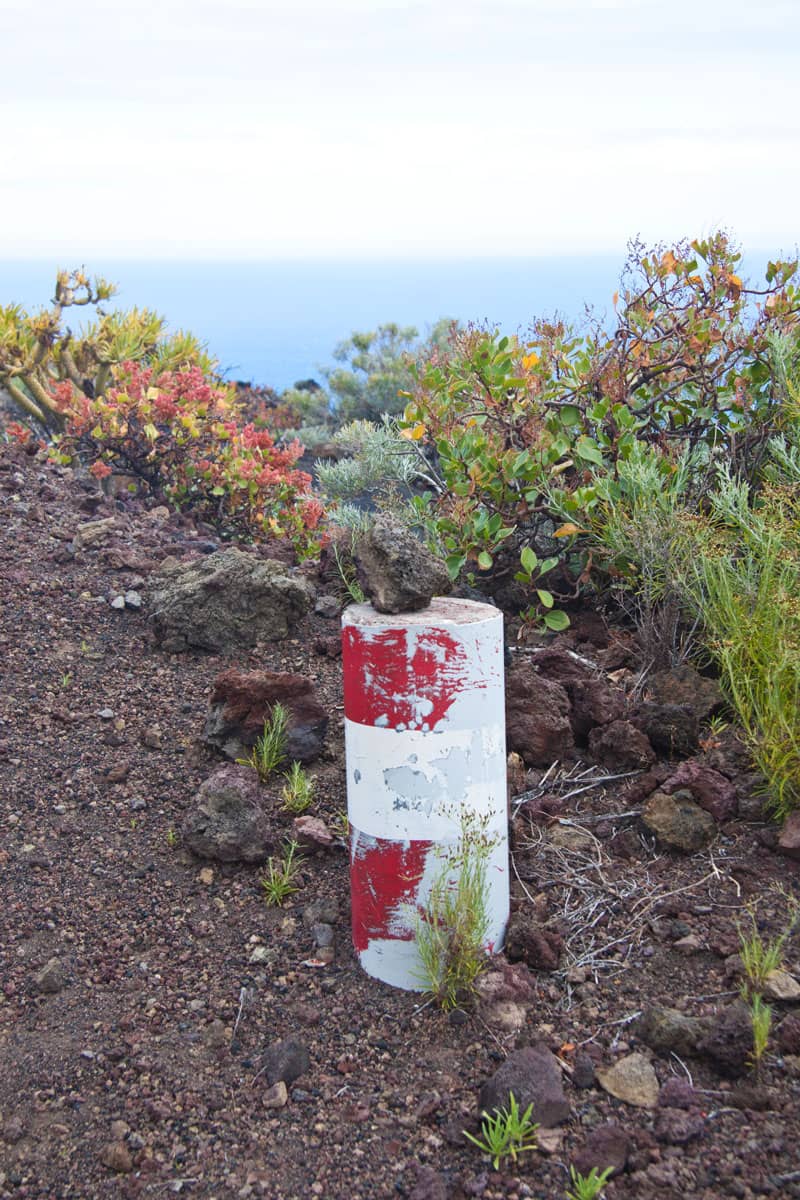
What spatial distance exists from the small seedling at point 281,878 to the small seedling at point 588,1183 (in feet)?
4.30

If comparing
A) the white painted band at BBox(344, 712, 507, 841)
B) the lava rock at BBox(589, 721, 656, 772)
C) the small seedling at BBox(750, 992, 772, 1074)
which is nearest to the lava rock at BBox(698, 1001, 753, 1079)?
the small seedling at BBox(750, 992, 772, 1074)

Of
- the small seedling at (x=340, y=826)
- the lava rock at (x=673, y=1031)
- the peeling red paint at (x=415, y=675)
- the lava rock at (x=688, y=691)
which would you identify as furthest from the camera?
the lava rock at (x=688, y=691)

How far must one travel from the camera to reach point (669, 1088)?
252 centimetres

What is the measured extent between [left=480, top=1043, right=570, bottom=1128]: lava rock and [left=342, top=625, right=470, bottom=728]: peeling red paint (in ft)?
2.68

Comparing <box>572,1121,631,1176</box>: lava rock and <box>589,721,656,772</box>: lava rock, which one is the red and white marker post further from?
<box>589,721,656,772</box>: lava rock

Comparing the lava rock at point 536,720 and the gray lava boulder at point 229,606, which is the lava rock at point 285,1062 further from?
the gray lava boulder at point 229,606

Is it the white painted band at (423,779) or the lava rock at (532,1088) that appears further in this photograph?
the white painted band at (423,779)

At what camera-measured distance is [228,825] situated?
11.6 ft

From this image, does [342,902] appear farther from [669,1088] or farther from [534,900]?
[669,1088]

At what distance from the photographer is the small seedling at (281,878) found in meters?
3.39

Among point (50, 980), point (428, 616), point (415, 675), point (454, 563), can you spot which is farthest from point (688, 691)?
point (50, 980)

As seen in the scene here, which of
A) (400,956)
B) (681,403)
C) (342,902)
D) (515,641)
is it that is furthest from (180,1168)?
(681,403)

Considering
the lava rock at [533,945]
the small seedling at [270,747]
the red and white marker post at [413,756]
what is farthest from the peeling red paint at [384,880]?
the small seedling at [270,747]

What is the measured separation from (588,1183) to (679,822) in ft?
4.33
